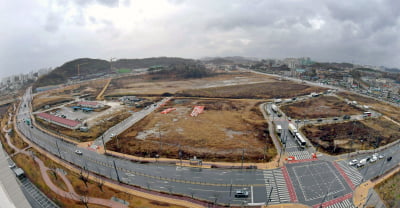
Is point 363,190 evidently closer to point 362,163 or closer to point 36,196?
point 362,163

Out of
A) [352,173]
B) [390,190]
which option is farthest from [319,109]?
[390,190]

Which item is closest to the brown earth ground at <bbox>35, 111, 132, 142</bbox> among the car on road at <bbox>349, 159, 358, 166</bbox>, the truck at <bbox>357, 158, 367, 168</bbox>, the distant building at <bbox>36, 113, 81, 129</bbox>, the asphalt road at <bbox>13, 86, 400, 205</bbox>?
the distant building at <bbox>36, 113, 81, 129</bbox>

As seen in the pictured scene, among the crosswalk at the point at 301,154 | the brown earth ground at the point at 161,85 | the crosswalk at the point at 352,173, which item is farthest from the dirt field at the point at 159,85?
the crosswalk at the point at 352,173

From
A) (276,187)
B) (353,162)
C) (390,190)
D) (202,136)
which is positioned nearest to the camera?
(390,190)

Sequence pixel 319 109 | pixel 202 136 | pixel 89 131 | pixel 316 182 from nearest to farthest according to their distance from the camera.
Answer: pixel 316 182
pixel 202 136
pixel 89 131
pixel 319 109

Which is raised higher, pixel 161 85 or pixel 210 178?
pixel 161 85

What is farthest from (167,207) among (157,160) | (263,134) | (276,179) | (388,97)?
(388,97)
